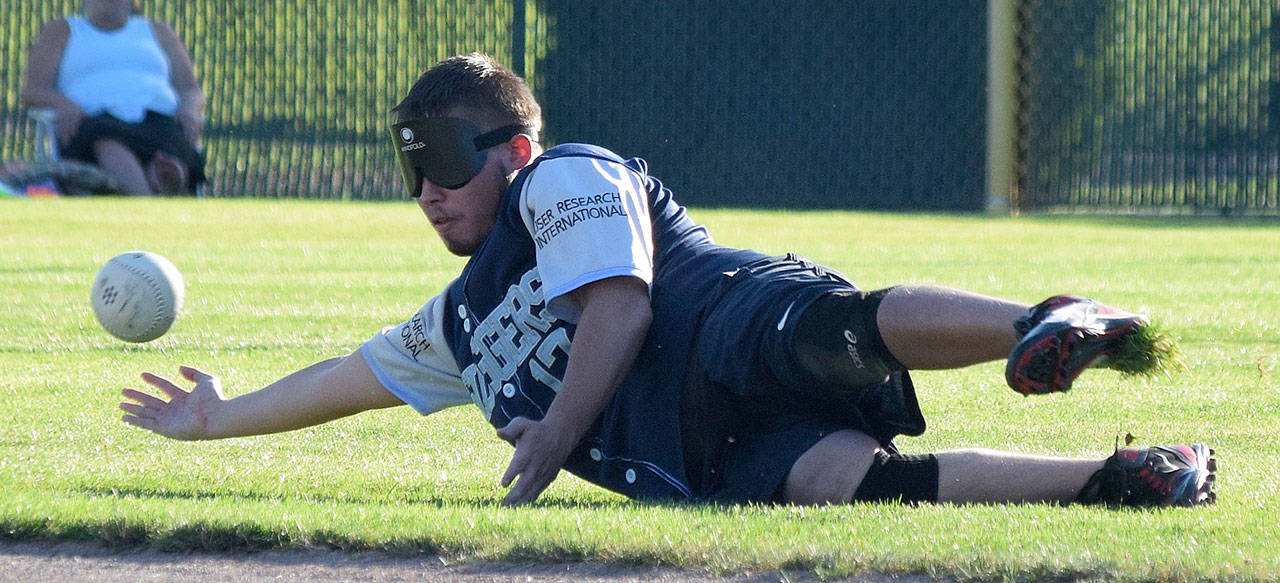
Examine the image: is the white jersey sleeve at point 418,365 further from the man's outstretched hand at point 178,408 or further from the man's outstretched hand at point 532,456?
the man's outstretched hand at point 532,456

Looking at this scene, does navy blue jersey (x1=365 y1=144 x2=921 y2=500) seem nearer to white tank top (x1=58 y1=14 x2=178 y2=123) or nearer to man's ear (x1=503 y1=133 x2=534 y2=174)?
man's ear (x1=503 y1=133 x2=534 y2=174)

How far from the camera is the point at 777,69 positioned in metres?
17.5

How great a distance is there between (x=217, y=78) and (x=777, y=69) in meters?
5.89

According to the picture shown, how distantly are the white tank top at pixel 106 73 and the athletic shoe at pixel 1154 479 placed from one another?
445 inches

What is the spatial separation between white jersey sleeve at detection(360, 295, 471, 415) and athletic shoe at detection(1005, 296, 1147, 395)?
1.60 meters

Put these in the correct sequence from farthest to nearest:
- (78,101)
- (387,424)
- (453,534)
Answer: (78,101) → (387,424) → (453,534)

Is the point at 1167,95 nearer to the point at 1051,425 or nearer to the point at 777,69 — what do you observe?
the point at 777,69

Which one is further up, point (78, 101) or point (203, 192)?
point (78, 101)

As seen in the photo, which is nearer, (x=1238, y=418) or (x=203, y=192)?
(x=1238, y=418)

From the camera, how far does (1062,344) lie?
312cm

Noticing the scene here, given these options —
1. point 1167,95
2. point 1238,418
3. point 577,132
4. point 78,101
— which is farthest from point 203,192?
point 1238,418

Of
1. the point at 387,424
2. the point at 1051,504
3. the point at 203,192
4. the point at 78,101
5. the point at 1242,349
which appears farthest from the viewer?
the point at 203,192

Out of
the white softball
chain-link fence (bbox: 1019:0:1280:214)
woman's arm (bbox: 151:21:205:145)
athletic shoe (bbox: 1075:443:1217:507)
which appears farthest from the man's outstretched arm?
chain-link fence (bbox: 1019:0:1280:214)

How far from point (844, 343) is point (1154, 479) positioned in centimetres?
78
